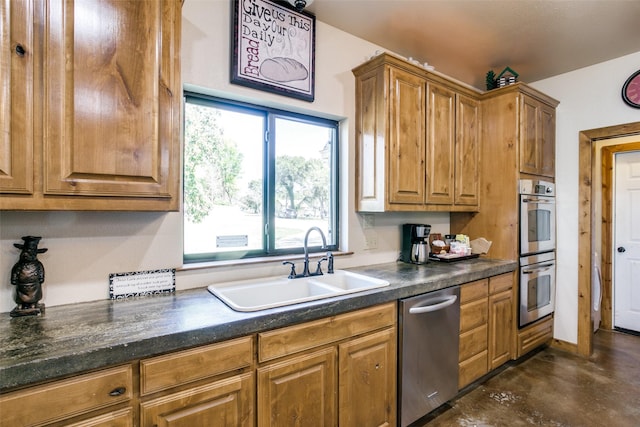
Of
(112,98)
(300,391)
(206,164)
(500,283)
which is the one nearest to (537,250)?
(500,283)

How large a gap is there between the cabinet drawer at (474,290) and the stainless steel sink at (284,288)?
0.71 m

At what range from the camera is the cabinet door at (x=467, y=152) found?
2.70 metres

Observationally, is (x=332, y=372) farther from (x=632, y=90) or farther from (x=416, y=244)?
(x=632, y=90)

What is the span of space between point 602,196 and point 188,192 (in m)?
4.41

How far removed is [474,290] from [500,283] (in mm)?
390

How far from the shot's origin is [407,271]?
90.8 inches

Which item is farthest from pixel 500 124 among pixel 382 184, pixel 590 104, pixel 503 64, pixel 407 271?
pixel 407 271

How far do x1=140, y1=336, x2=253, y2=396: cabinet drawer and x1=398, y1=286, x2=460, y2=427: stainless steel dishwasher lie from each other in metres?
0.97

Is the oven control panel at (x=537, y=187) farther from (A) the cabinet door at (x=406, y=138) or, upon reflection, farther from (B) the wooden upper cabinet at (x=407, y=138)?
(A) the cabinet door at (x=406, y=138)

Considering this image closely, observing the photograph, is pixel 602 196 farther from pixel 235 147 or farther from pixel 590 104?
pixel 235 147

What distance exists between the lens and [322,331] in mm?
1534

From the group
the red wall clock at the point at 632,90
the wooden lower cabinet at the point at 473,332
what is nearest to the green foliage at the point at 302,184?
the wooden lower cabinet at the point at 473,332

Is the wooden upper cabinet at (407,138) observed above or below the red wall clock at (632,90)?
below

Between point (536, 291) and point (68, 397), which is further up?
→ point (68, 397)
